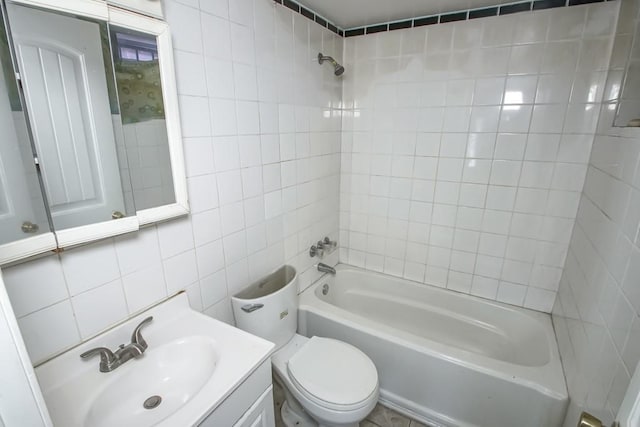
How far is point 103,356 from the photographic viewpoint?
0.91m

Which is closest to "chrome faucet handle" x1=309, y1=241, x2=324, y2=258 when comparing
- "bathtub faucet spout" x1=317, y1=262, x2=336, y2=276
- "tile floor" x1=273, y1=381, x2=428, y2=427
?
"bathtub faucet spout" x1=317, y1=262, x2=336, y2=276

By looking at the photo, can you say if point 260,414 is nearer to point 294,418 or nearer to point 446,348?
point 294,418

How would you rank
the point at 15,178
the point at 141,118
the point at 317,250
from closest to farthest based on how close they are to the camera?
the point at 15,178 → the point at 141,118 → the point at 317,250

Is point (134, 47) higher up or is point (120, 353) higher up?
point (134, 47)

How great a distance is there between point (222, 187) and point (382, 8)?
1326mm

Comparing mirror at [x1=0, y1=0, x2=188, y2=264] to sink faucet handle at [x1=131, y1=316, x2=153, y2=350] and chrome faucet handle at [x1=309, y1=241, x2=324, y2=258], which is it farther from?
chrome faucet handle at [x1=309, y1=241, x2=324, y2=258]

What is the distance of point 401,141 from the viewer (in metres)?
2.02

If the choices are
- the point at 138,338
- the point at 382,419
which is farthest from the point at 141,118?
the point at 382,419

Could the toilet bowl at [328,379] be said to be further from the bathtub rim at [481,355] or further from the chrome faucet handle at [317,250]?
the chrome faucet handle at [317,250]

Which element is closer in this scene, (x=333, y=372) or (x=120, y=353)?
(x=120, y=353)

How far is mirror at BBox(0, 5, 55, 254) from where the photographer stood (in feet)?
2.32

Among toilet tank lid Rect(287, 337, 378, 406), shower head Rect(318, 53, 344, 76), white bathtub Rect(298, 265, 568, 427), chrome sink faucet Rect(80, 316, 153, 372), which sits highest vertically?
shower head Rect(318, 53, 344, 76)

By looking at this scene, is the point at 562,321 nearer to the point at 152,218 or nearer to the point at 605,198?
the point at 605,198

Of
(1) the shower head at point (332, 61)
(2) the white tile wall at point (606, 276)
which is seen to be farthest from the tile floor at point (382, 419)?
(1) the shower head at point (332, 61)
